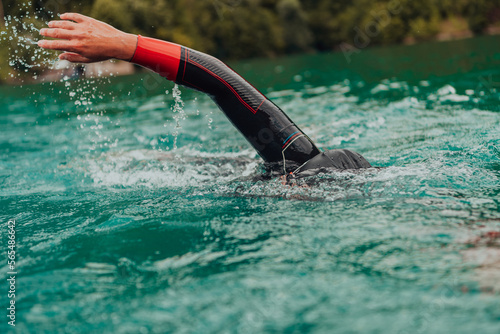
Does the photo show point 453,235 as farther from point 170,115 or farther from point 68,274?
point 170,115

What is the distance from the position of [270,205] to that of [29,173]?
3793 millimetres

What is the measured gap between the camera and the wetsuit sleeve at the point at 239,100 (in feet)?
11.8

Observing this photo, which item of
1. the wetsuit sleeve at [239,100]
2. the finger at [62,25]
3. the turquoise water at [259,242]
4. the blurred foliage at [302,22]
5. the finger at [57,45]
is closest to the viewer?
the turquoise water at [259,242]

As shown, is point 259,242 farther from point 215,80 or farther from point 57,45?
point 57,45

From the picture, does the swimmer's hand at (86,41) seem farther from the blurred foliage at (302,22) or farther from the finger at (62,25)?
the blurred foliage at (302,22)

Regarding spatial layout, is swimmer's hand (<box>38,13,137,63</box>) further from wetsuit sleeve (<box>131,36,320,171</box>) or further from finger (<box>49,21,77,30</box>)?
wetsuit sleeve (<box>131,36,320,171</box>)

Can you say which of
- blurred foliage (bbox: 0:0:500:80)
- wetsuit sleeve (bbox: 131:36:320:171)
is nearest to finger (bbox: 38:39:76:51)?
wetsuit sleeve (bbox: 131:36:320:171)

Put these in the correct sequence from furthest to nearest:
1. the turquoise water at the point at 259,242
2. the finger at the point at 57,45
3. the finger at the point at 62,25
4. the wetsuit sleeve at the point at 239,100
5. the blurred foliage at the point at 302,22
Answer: the blurred foliage at the point at 302,22 < the wetsuit sleeve at the point at 239,100 < the finger at the point at 62,25 < the finger at the point at 57,45 < the turquoise water at the point at 259,242

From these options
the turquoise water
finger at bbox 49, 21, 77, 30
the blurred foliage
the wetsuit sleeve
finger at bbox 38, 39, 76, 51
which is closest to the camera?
the turquoise water

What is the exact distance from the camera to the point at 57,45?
122 inches

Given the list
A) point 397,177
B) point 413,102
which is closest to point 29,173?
point 397,177

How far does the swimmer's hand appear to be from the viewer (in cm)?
316

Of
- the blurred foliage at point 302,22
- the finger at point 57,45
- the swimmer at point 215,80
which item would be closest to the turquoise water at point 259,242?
the swimmer at point 215,80

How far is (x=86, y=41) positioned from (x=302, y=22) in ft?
174
